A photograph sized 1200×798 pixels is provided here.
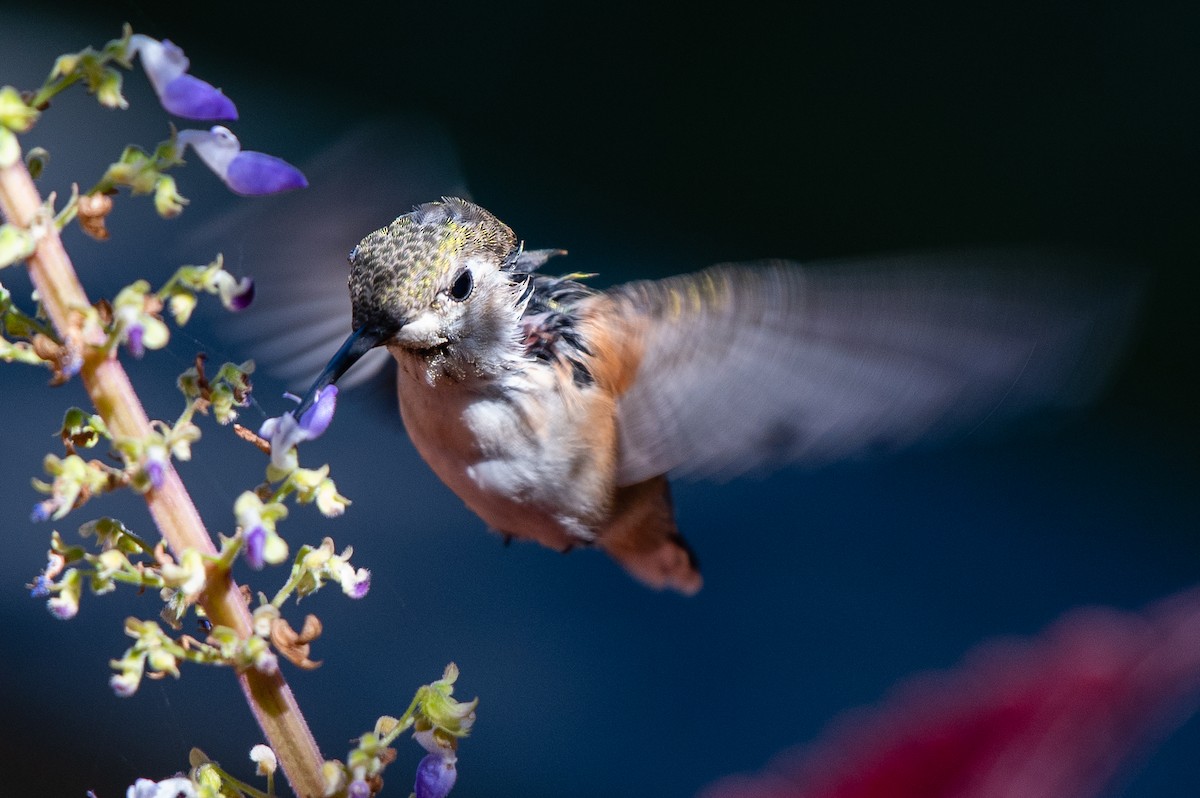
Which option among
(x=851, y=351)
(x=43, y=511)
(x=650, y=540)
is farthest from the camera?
(x=650, y=540)

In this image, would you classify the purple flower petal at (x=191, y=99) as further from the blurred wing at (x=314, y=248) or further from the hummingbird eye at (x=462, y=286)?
the blurred wing at (x=314, y=248)

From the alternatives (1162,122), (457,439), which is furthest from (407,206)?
(1162,122)

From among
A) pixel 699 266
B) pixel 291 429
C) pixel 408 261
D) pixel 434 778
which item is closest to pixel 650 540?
pixel 408 261

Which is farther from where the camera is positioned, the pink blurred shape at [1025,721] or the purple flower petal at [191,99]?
the purple flower petal at [191,99]

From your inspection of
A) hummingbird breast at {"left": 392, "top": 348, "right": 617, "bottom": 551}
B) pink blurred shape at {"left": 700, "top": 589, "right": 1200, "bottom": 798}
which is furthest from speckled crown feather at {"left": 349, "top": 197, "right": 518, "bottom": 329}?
pink blurred shape at {"left": 700, "top": 589, "right": 1200, "bottom": 798}

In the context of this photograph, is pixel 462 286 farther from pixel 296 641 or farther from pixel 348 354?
pixel 296 641

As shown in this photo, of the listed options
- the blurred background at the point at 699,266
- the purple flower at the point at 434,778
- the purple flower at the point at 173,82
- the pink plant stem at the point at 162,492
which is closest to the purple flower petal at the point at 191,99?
the purple flower at the point at 173,82

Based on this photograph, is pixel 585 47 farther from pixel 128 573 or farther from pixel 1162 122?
pixel 128 573
